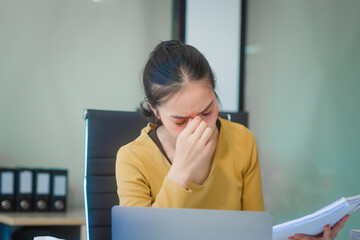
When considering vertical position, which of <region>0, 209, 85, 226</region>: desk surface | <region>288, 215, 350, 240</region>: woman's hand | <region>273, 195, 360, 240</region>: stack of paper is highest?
<region>273, 195, 360, 240</region>: stack of paper

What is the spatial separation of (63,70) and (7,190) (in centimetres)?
87

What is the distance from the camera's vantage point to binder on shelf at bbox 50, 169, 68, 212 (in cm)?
254

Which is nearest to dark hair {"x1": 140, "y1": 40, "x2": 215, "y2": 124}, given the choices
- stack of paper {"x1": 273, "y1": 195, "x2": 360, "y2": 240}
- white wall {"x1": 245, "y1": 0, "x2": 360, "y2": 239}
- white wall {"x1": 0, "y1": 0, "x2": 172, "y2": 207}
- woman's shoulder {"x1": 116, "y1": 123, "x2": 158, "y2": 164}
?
woman's shoulder {"x1": 116, "y1": 123, "x2": 158, "y2": 164}

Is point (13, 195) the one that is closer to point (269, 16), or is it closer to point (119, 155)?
point (119, 155)

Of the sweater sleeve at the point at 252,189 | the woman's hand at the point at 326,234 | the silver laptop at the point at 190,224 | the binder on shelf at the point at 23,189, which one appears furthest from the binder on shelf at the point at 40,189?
the silver laptop at the point at 190,224

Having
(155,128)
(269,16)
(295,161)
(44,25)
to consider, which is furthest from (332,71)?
(44,25)

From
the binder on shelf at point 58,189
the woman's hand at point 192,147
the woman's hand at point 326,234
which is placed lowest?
the binder on shelf at point 58,189

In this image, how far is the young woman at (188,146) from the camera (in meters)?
1.17

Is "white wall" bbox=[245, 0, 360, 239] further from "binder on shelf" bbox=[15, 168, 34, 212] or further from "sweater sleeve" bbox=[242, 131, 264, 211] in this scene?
"binder on shelf" bbox=[15, 168, 34, 212]

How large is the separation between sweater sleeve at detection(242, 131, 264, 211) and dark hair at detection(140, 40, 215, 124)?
0.27 meters

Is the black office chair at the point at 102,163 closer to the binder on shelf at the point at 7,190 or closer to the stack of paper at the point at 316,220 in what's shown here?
the stack of paper at the point at 316,220

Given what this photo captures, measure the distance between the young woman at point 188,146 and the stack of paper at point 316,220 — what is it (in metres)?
0.26

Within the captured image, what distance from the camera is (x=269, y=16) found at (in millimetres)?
2967

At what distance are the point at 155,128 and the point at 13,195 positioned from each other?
1.47m
